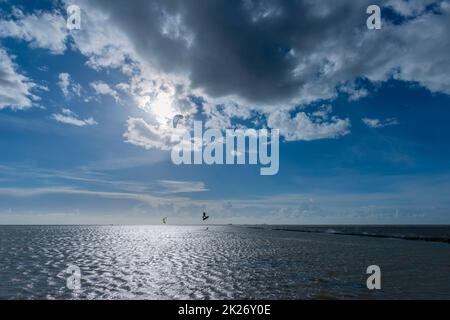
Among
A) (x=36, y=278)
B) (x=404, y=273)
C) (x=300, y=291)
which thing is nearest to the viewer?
(x=300, y=291)

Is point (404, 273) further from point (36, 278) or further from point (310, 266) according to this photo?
point (36, 278)

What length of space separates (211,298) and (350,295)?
10412mm

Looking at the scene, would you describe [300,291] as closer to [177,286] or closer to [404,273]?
[177,286]

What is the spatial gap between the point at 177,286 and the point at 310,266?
19.4m

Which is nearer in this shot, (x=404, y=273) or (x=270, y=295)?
(x=270, y=295)

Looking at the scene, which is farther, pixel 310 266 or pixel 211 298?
pixel 310 266

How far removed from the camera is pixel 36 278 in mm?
28766
